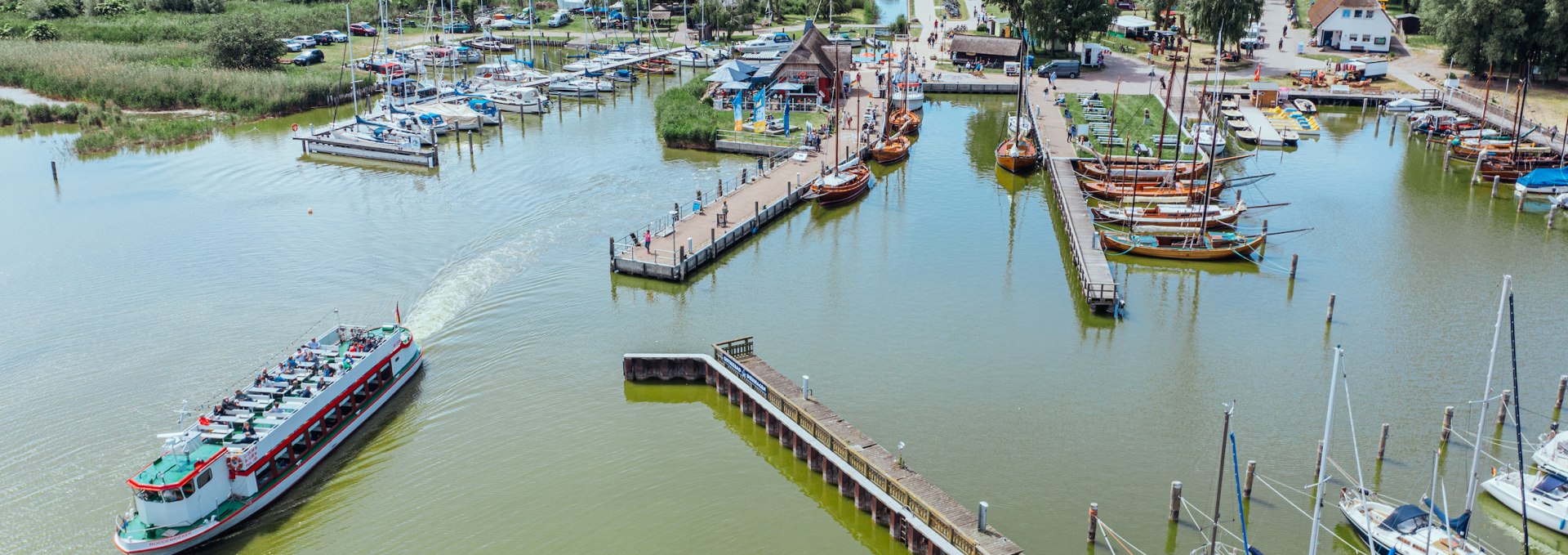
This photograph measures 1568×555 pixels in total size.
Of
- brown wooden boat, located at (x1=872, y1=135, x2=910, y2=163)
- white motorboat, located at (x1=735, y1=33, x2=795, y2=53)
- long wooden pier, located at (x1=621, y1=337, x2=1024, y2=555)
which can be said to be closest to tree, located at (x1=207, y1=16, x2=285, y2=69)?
white motorboat, located at (x1=735, y1=33, x2=795, y2=53)

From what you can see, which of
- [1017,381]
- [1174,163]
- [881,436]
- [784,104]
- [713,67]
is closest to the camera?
[881,436]

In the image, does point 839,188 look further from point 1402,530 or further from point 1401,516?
point 1402,530

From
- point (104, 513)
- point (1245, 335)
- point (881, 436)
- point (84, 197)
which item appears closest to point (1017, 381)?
point (881, 436)

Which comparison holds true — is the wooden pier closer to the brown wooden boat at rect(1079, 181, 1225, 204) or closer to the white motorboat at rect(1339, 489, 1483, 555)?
the brown wooden boat at rect(1079, 181, 1225, 204)

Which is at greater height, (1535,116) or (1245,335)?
(1535,116)

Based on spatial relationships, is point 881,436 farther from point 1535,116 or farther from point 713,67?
point 713,67

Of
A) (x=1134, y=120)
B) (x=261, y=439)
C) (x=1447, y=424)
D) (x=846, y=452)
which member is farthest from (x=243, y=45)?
(x=1447, y=424)
